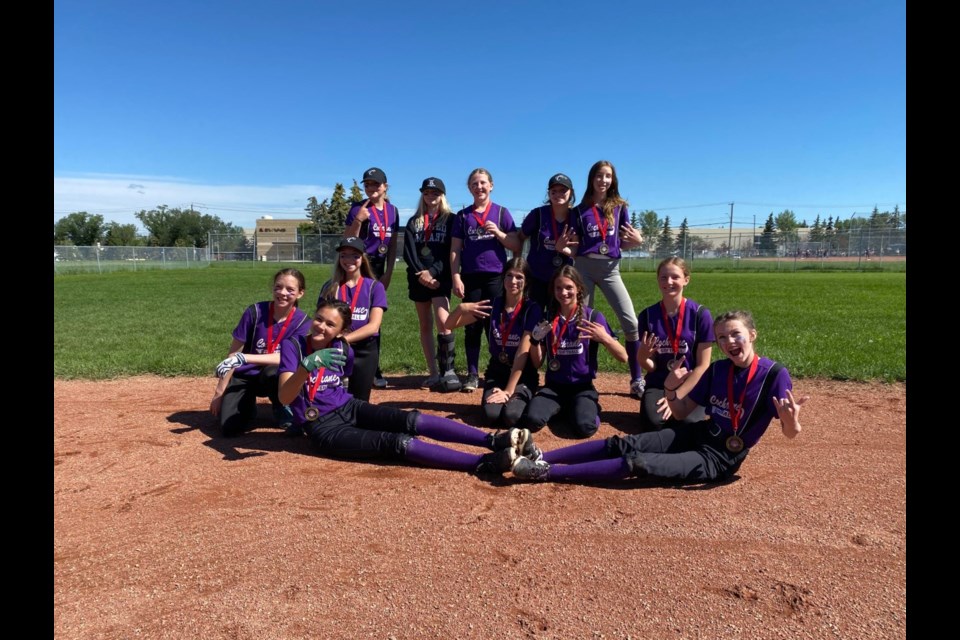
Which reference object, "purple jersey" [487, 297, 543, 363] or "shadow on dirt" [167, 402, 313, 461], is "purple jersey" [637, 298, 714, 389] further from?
"shadow on dirt" [167, 402, 313, 461]

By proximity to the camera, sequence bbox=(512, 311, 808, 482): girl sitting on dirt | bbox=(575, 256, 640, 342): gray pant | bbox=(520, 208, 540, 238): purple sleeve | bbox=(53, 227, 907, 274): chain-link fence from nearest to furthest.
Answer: bbox=(512, 311, 808, 482): girl sitting on dirt, bbox=(575, 256, 640, 342): gray pant, bbox=(520, 208, 540, 238): purple sleeve, bbox=(53, 227, 907, 274): chain-link fence

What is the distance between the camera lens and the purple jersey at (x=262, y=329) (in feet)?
16.1

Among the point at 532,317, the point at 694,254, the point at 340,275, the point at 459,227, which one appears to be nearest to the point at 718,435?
the point at 532,317

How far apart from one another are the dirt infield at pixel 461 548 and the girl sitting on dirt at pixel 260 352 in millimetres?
424

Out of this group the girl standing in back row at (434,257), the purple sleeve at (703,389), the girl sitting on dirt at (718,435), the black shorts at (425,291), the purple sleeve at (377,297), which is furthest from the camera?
the black shorts at (425,291)

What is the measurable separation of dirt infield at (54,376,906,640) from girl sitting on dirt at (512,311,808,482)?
0.39 ft

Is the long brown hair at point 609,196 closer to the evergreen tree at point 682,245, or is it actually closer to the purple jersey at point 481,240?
the purple jersey at point 481,240

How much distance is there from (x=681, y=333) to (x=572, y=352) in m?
0.95

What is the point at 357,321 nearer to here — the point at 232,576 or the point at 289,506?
the point at 289,506

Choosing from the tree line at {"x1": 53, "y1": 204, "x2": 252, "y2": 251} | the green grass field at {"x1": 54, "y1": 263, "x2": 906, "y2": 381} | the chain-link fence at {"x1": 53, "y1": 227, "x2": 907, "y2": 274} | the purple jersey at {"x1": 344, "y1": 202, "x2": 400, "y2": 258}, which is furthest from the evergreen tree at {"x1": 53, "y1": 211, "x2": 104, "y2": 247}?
the purple jersey at {"x1": 344, "y1": 202, "x2": 400, "y2": 258}

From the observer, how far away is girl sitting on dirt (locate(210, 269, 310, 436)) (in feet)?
15.8

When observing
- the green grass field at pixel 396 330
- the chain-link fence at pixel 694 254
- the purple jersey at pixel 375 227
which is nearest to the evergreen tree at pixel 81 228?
the chain-link fence at pixel 694 254

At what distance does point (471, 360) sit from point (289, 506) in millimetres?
3074
